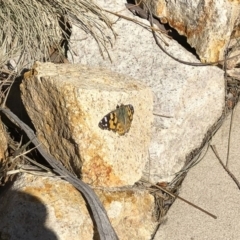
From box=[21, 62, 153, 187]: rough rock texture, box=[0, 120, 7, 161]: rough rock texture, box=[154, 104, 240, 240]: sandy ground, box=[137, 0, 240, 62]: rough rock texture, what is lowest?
box=[0, 120, 7, 161]: rough rock texture

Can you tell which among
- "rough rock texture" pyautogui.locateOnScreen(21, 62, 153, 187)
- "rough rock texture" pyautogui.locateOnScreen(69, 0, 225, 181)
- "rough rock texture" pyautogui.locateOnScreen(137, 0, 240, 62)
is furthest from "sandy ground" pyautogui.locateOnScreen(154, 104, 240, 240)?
"rough rock texture" pyautogui.locateOnScreen(137, 0, 240, 62)

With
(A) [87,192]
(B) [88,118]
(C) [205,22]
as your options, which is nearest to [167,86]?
(C) [205,22]

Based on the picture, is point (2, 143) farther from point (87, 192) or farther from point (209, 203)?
point (209, 203)

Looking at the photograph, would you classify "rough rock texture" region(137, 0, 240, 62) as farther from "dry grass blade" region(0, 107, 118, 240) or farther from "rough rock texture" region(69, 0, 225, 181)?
"dry grass blade" region(0, 107, 118, 240)

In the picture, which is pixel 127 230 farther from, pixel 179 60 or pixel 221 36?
pixel 221 36

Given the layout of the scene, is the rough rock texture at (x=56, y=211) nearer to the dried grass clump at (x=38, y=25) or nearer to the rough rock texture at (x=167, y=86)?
the rough rock texture at (x=167, y=86)

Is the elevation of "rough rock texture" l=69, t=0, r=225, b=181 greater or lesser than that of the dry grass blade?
greater
